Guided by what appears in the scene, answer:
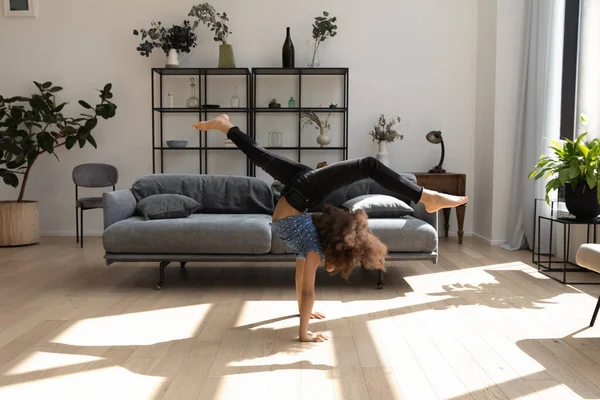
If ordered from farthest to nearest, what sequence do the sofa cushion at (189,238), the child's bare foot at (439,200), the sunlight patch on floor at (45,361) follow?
the sofa cushion at (189,238), the child's bare foot at (439,200), the sunlight patch on floor at (45,361)

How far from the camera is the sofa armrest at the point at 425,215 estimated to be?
13.1ft

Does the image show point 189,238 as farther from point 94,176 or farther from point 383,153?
point 383,153

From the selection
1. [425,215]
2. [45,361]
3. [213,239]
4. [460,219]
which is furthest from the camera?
[460,219]

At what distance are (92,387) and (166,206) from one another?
198 centimetres

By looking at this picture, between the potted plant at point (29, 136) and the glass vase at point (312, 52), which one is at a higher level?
the glass vase at point (312, 52)

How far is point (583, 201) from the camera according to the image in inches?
156

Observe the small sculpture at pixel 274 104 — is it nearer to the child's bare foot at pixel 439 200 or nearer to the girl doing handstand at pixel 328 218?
the girl doing handstand at pixel 328 218

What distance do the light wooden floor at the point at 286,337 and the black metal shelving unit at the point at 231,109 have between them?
7.06 ft

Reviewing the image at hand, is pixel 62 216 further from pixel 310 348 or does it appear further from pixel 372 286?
pixel 310 348

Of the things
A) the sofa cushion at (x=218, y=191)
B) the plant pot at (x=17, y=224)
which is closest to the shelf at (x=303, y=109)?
the sofa cushion at (x=218, y=191)

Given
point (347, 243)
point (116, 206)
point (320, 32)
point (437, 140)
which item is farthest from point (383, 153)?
point (347, 243)

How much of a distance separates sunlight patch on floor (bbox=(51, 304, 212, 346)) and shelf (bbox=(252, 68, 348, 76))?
11.4ft

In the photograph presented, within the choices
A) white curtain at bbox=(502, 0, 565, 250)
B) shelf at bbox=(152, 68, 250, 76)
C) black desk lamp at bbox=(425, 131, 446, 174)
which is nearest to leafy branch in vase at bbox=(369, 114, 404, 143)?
black desk lamp at bbox=(425, 131, 446, 174)

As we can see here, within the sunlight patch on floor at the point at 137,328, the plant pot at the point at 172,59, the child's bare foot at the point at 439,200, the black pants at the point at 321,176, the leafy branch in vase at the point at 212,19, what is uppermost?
the leafy branch in vase at the point at 212,19
